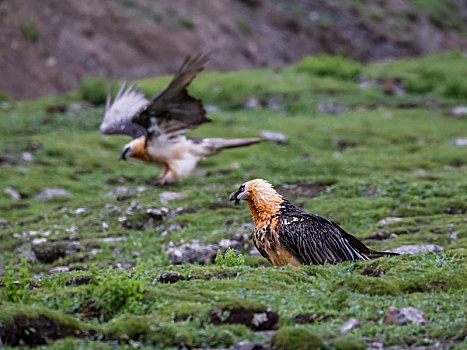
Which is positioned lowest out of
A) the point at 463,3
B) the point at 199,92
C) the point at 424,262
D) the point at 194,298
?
the point at 194,298

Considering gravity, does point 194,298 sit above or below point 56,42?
below

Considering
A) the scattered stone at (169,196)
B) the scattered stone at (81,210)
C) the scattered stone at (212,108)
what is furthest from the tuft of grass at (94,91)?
the scattered stone at (81,210)

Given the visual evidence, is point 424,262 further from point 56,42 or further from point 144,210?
point 56,42

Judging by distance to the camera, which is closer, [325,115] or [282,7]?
[325,115]

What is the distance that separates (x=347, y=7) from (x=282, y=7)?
13.8 ft

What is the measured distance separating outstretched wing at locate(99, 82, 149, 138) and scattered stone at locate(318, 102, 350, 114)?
837 cm

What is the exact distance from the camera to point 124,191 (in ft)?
50.1

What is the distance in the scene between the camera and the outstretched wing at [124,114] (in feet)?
51.3

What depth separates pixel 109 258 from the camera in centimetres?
1120

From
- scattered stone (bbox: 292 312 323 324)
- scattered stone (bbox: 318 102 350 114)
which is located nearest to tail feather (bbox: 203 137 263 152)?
scattered stone (bbox: 318 102 350 114)

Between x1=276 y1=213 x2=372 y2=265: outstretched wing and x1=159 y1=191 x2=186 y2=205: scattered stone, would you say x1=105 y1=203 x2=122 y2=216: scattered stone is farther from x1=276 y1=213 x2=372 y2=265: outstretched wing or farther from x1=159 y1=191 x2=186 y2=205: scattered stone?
x1=276 y1=213 x2=372 y2=265: outstretched wing

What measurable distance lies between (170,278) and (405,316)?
2343mm

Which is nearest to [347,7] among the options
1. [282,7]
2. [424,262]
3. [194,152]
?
[282,7]

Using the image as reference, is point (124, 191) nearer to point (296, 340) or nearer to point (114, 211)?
point (114, 211)
